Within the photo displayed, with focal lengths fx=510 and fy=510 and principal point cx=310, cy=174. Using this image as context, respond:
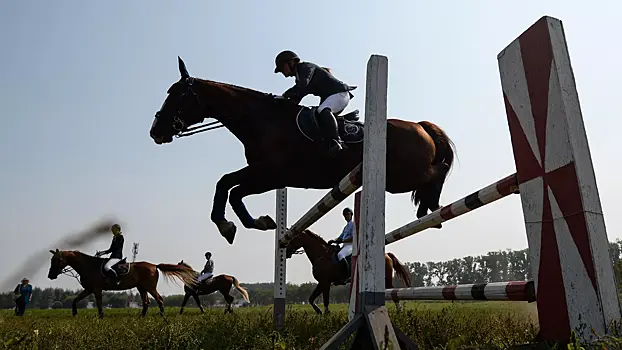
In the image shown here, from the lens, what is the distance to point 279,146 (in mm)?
3564

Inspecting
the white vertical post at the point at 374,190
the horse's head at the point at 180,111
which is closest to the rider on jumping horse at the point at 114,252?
the horse's head at the point at 180,111

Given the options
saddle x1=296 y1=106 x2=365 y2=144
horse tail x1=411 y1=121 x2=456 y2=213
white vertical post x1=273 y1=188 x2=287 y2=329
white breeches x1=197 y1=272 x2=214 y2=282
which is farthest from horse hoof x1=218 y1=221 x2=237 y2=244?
white breeches x1=197 y1=272 x2=214 y2=282

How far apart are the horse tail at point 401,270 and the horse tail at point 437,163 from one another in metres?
4.01

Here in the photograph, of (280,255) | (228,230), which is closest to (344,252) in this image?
(280,255)

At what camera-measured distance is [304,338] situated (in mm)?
2898

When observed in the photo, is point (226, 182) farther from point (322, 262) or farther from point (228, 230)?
point (322, 262)

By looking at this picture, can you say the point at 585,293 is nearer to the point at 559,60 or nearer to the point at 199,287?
the point at 559,60

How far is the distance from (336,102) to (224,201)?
1.03 m

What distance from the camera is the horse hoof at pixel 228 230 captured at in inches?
132

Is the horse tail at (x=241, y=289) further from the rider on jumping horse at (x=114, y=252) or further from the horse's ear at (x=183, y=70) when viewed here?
the horse's ear at (x=183, y=70)

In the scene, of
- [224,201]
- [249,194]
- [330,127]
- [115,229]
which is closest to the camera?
[330,127]

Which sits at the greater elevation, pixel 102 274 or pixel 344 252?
pixel 344 252

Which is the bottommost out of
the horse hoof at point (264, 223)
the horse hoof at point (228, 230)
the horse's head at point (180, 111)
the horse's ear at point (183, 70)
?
the horse hoof at point (228, 230)

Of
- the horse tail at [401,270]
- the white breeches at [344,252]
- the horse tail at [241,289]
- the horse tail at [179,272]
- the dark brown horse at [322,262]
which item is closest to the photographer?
the horse tail at [401,270]
